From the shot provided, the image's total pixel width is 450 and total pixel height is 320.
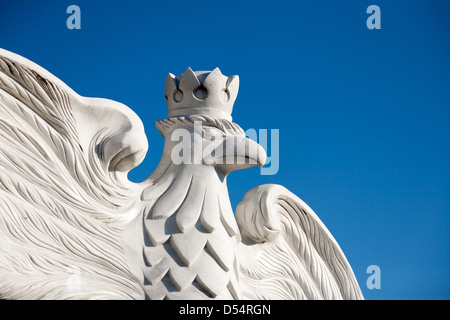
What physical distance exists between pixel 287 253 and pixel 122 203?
1040 millimetres

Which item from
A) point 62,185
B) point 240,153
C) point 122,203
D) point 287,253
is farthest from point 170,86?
point 287,253

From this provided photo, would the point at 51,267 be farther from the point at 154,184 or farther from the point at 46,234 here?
the point at 154,184

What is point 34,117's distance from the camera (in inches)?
117

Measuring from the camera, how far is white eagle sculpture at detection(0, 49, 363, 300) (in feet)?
9.26

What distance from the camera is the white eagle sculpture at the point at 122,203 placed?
2.82 m

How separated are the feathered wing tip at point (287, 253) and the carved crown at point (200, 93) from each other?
523 mm

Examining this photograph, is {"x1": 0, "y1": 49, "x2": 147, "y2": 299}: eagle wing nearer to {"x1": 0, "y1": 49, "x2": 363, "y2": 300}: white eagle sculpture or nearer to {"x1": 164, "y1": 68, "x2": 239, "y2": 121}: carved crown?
{"x1": 0, "y1": 49, "x2": 363, "y2": 300}: white eagle sculpture

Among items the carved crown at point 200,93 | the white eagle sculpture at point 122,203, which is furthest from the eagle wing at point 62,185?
the carved crown at point 200,93

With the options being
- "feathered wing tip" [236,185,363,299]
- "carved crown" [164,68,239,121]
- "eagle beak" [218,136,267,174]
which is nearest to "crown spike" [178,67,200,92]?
"carved crown" [164,68,239,121]

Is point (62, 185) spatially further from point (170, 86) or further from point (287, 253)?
point (287, 253)

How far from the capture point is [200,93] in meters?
3.44
